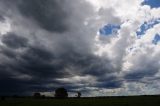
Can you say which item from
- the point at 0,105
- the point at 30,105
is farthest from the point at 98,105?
the point at 0,105

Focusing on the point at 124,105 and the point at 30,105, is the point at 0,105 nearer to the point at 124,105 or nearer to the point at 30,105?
the point at 30,105

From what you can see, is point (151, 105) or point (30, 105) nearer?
point (151, 105)

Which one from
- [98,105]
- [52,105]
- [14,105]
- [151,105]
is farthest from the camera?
[14,105]

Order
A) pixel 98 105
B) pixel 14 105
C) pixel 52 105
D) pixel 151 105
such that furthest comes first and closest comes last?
1. pixel 14 105
2. pixel 52 105
3. pixel 98 105
4. pixel 151 105

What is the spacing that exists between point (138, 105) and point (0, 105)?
55810 millimetres

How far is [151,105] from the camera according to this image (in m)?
89.2

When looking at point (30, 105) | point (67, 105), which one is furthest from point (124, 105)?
point (30, 105)

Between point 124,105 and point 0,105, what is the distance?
169 feet

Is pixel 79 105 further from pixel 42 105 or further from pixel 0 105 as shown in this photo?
pixel 0 105

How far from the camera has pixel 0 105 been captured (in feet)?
389

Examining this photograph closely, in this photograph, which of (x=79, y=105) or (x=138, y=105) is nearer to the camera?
(x=138, y=105)

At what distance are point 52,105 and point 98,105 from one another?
1824 centimetres

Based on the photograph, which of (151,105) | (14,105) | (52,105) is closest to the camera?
(151,105)

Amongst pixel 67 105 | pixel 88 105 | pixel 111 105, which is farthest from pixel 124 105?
pixel 67 105
